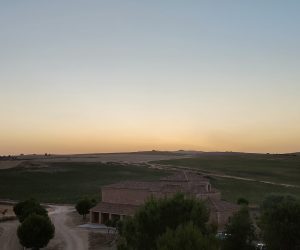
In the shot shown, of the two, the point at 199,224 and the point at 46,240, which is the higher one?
the point at 199,224

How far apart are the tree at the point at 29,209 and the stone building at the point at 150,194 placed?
291 inches

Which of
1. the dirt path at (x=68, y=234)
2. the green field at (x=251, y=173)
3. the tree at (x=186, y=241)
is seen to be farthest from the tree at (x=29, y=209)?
the green field at (x=251, y=173)

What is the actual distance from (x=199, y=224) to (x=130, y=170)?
9704cm

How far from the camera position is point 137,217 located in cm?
3134

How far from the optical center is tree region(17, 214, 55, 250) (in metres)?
45.6

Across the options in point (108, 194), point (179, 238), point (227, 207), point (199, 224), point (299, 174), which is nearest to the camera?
point (179, 238)

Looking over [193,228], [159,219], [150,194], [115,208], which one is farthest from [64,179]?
[193,228]

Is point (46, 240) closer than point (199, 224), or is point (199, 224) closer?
point (199, 224)

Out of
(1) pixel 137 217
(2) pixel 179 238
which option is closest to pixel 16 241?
(1) pixel 137 217

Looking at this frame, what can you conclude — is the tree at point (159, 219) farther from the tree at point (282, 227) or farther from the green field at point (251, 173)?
the green field at point (251, 173)

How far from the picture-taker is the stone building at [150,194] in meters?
53.3

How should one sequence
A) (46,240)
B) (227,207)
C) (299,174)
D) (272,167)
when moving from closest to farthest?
(46,240) → (227,207) → (299,174) → (272,167)

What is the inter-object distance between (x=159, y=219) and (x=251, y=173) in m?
96.9

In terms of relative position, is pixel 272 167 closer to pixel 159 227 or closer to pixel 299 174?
pixel 299 174
